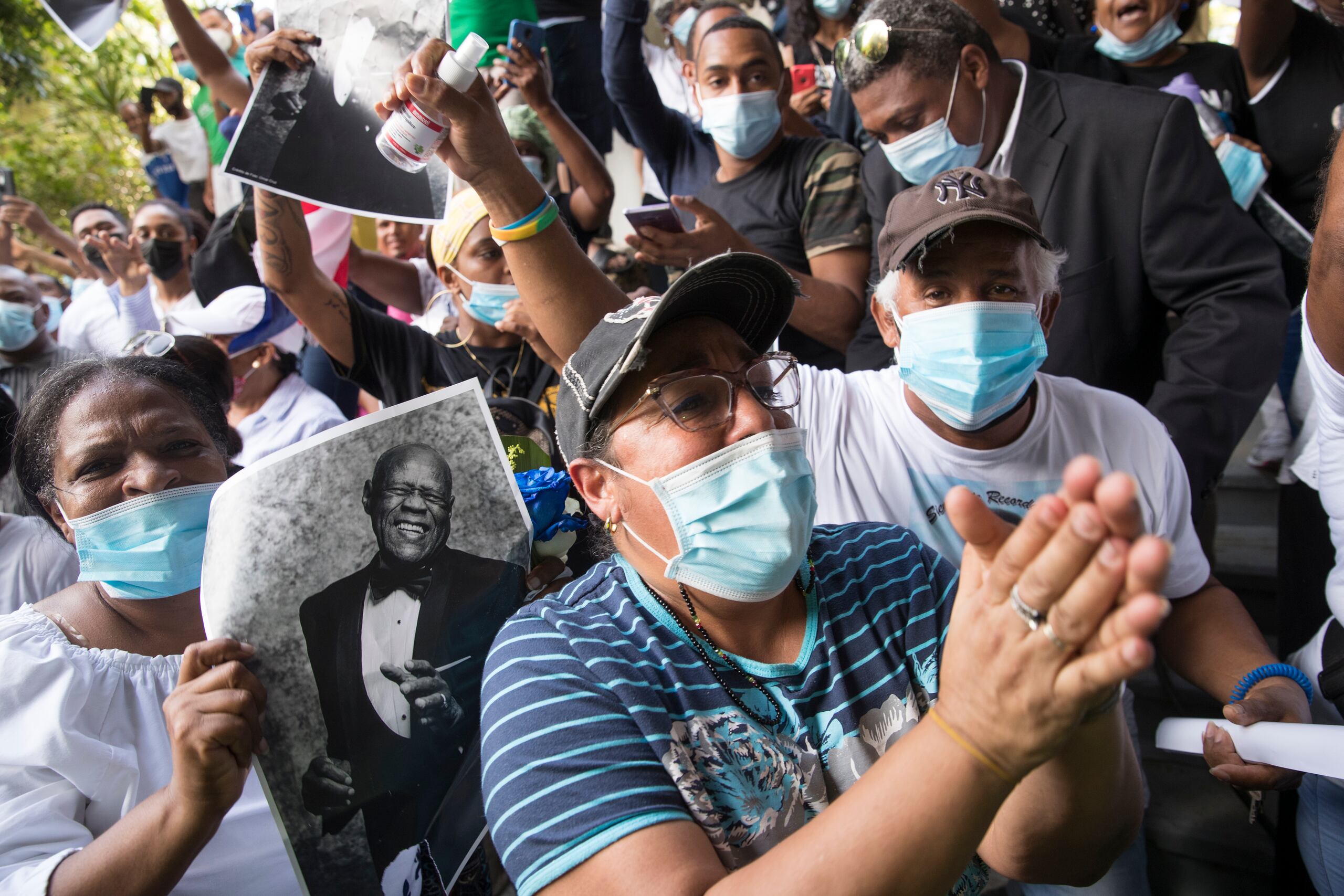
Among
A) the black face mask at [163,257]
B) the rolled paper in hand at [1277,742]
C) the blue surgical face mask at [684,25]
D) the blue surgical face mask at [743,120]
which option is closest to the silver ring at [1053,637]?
the rolled paper in hand at [1277,742]

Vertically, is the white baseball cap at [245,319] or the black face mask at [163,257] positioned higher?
the black face mask at [163,257]

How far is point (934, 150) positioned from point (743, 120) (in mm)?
931

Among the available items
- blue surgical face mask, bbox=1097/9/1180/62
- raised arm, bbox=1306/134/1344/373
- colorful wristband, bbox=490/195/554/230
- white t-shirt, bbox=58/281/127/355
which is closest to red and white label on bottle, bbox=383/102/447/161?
colorful wristband, bbox=490/195/554/230

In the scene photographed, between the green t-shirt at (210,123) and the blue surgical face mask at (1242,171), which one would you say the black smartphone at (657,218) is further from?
the green t-shirt at (210,123)

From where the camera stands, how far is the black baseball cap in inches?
63.1

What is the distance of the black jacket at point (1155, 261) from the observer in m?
2.70

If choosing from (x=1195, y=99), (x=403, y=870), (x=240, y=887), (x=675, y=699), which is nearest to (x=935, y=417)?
(x=675, y=699)

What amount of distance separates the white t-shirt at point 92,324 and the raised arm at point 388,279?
6.64 ft

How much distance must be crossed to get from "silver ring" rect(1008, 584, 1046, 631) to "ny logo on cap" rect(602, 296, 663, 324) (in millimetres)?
916

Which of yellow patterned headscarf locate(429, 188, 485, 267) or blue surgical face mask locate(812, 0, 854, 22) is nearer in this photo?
yellow patterned headscarf locate(429, 188, 485, 267)

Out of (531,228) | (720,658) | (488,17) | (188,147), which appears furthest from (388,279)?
(188,147)

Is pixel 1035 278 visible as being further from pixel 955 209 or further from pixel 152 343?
pixel 152 343

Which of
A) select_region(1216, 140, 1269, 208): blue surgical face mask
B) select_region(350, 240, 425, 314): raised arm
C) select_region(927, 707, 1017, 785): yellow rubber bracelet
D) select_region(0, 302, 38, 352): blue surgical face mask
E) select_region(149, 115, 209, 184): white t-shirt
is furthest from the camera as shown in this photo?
select_region(149, 115, 209, 184): white t-shirt

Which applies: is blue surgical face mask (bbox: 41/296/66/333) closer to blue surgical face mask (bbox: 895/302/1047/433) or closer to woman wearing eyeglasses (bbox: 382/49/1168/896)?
woman wearing eyeglasses (bbox: 382/49/1168/896)
